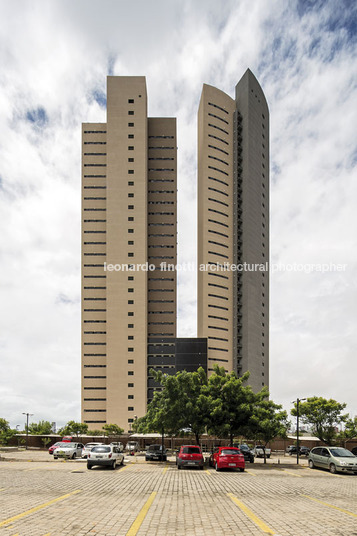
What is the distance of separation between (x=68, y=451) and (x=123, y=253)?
71832mm

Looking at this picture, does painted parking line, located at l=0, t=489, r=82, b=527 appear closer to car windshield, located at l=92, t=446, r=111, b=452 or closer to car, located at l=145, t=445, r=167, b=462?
car windshield, located at l=92, t=446, r=111, b=452

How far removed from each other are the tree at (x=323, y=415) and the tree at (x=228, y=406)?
22.0m

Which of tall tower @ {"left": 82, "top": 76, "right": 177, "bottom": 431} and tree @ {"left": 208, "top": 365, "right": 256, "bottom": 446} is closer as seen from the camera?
tree @ {"left": 208, "top": 365, "right": 256, "bottom": 446}

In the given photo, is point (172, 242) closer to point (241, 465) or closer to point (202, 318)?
point (202, 318)

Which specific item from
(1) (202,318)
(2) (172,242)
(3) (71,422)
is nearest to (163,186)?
(2) (172,242)

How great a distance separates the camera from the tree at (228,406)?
34125mm

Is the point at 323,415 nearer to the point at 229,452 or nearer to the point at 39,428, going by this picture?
the point at 229,452

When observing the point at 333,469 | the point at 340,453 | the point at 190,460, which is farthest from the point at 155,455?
the point at 340,453

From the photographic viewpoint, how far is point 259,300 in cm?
11019

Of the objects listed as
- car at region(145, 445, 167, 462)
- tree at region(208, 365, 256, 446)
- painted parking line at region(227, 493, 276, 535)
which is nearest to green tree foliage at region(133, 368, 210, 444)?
tree at region(208, 365, 256, 446)

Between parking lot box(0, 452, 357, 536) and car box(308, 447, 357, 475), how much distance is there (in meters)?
7.50

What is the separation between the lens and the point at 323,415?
179ft

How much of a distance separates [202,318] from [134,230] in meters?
25.6

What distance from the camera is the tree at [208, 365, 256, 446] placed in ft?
112
